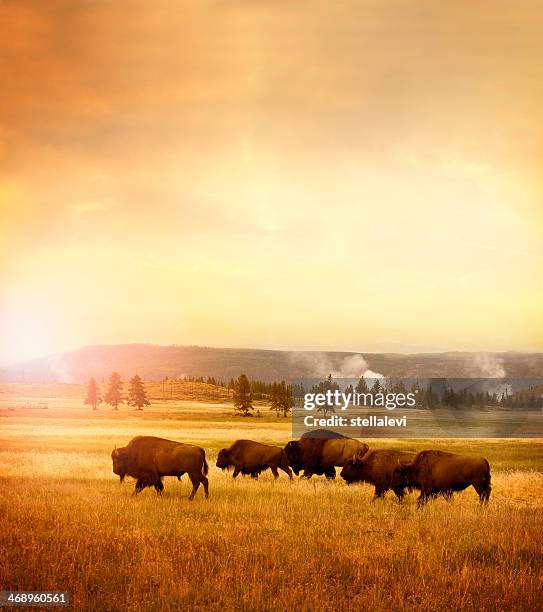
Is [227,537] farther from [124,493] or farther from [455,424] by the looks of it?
[455,424]

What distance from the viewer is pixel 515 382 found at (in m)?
150

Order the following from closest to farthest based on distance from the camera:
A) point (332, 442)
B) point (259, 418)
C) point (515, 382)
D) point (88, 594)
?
point (88, 594) → point (332, 442) → point (259, 418) → point (515, 382)

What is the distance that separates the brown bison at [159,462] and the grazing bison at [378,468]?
497 centimetres

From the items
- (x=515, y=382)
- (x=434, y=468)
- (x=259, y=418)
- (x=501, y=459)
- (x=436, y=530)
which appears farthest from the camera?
(x=515, y=382)

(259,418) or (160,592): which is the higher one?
(160,592)

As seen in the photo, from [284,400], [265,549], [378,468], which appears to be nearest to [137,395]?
[284,400]

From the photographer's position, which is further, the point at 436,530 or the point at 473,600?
the point at 436,530

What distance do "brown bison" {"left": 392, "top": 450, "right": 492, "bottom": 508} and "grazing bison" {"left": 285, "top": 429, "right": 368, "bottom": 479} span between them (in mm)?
6246

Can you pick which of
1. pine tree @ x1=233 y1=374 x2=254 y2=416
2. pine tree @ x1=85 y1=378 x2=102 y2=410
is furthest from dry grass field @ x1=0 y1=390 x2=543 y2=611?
pine tree @ x1=85 y1=378 x2=102 y2=410

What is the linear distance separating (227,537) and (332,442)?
509 inches

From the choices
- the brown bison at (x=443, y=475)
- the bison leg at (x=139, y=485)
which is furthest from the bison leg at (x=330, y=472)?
the bison leg at (x=139, y=485)

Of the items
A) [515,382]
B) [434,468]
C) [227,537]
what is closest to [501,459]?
[434,468]

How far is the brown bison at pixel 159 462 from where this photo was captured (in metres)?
17.4

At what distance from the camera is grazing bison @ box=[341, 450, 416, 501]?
61.2 feet
